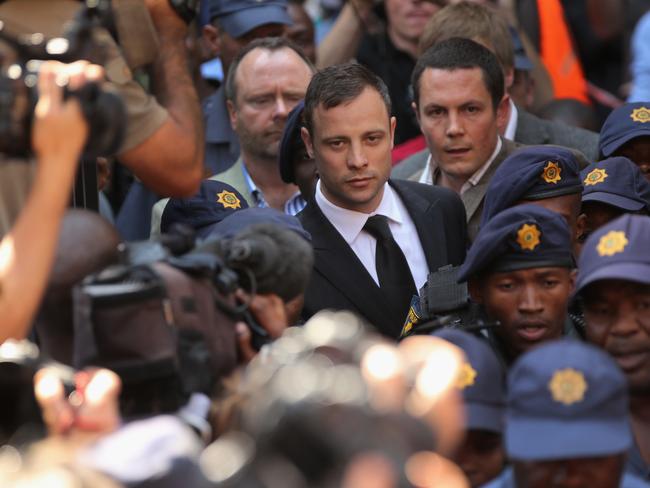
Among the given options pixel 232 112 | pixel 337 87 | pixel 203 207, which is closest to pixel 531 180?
pixel 337 87

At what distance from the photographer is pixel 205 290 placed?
4059mm

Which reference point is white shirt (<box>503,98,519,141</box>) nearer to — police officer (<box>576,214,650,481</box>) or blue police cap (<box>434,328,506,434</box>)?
police officer (<box>576,214,650,481</box>)

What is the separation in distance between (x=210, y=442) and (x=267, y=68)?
3.26 metres

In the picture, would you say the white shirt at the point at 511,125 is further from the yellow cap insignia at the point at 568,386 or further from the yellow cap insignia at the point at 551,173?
the yellow cap insignia at the point at 568,386

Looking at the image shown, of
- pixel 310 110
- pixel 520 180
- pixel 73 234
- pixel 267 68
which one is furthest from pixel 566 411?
pixel 267 68

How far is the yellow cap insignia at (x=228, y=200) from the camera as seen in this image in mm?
5613

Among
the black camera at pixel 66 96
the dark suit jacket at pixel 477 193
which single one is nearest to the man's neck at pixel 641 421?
the dark suit jacket at pixel 477 193

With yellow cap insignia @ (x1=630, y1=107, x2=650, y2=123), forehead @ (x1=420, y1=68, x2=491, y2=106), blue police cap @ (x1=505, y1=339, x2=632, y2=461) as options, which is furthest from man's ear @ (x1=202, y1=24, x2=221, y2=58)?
blue police cap @ (x1=505, y1=339, x2=632, y2=461)

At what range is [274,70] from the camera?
697 centimetres

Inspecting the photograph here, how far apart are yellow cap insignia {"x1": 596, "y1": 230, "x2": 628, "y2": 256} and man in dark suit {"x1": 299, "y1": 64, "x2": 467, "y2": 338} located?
113 centimetres

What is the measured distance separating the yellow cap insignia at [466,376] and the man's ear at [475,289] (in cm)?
101

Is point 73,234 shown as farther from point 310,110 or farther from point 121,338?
point 310,110

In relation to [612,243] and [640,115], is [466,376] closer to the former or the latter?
[612,243]

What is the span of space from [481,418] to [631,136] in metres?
2.39
